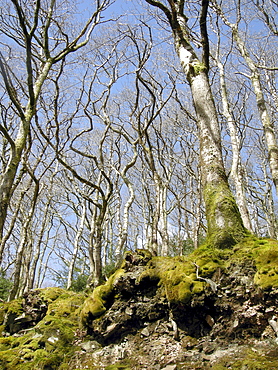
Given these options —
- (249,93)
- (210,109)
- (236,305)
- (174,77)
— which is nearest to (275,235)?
(249,93)

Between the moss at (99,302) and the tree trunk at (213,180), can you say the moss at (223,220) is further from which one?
the moss at (99,302)

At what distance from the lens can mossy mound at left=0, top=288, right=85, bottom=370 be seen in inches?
146

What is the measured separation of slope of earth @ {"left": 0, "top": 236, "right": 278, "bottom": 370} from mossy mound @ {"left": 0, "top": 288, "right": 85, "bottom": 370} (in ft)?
0.05

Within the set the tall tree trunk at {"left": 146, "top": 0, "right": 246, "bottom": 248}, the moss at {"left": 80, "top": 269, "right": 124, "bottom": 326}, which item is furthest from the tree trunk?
the moss at {"left": 80, "top": 269, "right": 124, "bottom": 326}

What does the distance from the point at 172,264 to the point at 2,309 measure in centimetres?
459

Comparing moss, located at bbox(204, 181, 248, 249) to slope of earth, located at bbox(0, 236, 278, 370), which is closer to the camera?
slope of earth, located at bbox(0, 236, 278, 370)

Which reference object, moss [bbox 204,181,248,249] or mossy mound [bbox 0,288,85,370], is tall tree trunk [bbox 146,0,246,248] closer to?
moss [bbox 204,181,248,249]

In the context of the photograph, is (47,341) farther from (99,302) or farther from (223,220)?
(223,220)

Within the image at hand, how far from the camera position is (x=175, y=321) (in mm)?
3244

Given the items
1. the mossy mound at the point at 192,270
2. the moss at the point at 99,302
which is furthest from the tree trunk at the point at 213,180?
the moss at the point at 99,302

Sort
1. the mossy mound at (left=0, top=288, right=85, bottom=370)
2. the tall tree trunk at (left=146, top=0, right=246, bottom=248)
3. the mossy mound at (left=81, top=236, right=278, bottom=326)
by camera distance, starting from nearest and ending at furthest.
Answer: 1. the mossy mound at (left=81, top=236, right=278, bottom=326)
2. the mossy mound at (left=0, top=288, right=85, bottom=370)
3. the tall tree trunk at (left=146, top=0, right=246, bottom=248)

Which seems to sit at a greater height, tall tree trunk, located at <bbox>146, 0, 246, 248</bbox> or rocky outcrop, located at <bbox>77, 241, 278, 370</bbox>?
tall tree trunk, located at <bbox>146, 0, 246, 248</bbox>

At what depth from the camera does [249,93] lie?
14.7 metres

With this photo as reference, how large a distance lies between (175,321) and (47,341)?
2.34 metres
